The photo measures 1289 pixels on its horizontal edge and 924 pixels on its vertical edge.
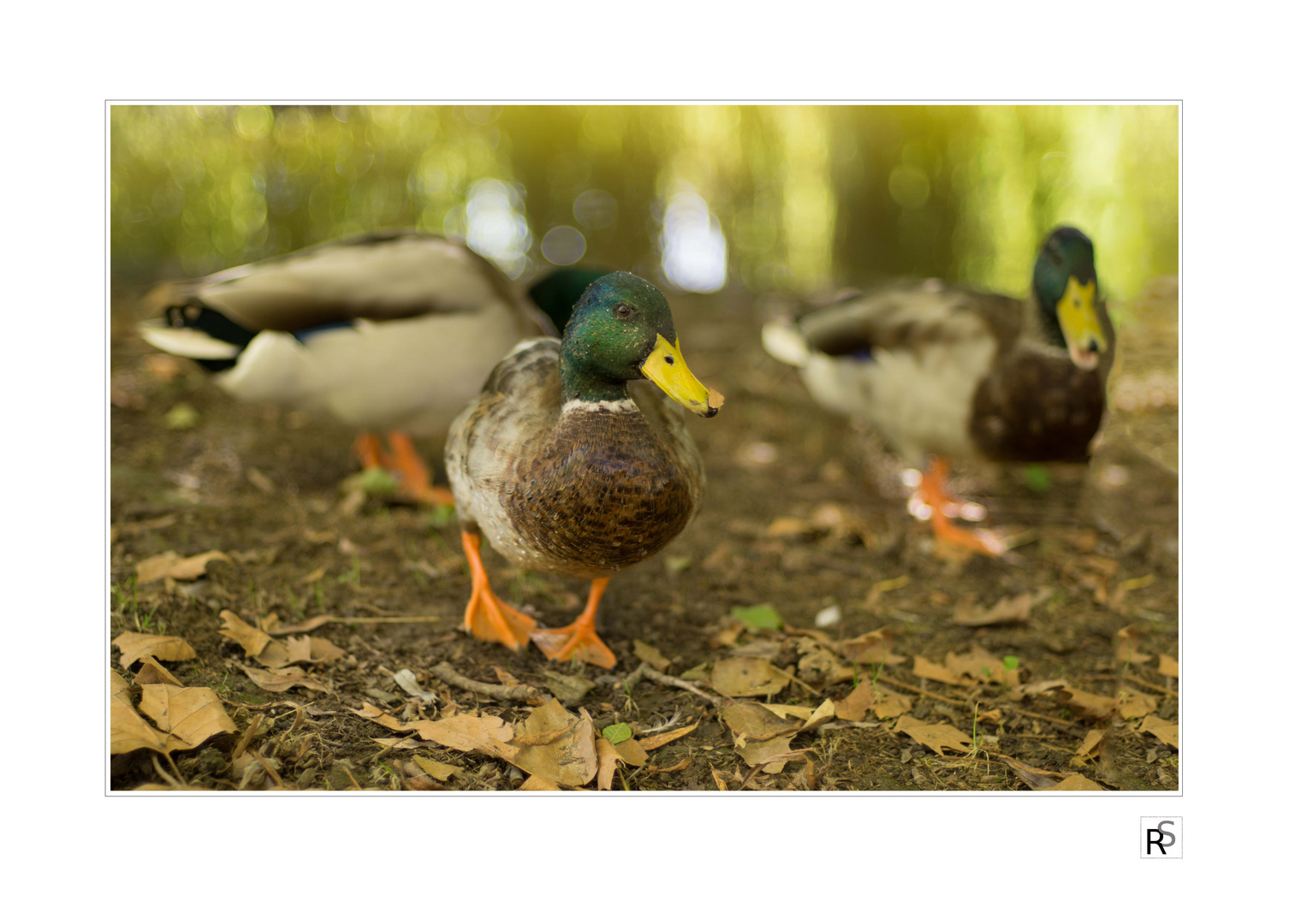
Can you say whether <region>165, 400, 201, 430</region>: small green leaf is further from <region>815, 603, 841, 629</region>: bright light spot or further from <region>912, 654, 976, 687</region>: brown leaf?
<region>912, 654, 976, 687</region>: brown leaf

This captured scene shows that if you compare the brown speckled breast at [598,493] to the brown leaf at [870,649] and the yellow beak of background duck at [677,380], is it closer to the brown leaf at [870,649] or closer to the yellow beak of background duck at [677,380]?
the yellow beak of background duck at [677,380]

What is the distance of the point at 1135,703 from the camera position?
2.36 m

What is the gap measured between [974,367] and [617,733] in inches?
85.7

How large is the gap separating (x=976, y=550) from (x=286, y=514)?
2708 millimetres

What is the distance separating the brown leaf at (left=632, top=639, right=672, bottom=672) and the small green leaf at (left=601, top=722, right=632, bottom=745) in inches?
12.8

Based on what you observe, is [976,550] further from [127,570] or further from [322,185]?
[322,185]

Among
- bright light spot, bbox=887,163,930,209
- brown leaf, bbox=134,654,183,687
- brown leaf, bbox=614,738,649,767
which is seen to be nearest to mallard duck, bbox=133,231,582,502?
brown leaf, bbox=134,654,183,687

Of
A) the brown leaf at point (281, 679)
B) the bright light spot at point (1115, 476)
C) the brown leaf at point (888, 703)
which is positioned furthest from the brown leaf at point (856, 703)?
the bright light spot at point (1115, 476)

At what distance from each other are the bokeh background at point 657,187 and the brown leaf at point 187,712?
8.80ft

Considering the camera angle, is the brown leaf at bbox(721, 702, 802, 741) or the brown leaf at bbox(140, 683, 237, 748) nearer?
the brown leaf at bbox(140, 683, 237, 748)

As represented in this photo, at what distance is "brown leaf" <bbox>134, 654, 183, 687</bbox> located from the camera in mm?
2035

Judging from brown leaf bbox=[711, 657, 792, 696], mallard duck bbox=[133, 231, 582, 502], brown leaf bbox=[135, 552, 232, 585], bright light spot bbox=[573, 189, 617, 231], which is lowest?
brown leaf bbox=[711, 657, 792, 696]

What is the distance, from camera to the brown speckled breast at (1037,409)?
325cm

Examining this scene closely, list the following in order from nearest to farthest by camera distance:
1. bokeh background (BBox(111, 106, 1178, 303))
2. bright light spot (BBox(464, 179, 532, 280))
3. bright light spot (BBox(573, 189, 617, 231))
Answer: bokeh background (BBox(111, 106, 1178, 303)) < bright light spot (BBox(464, 179, 532, 280)) < bright light spot (BBox(573, 189, 617, 231))
